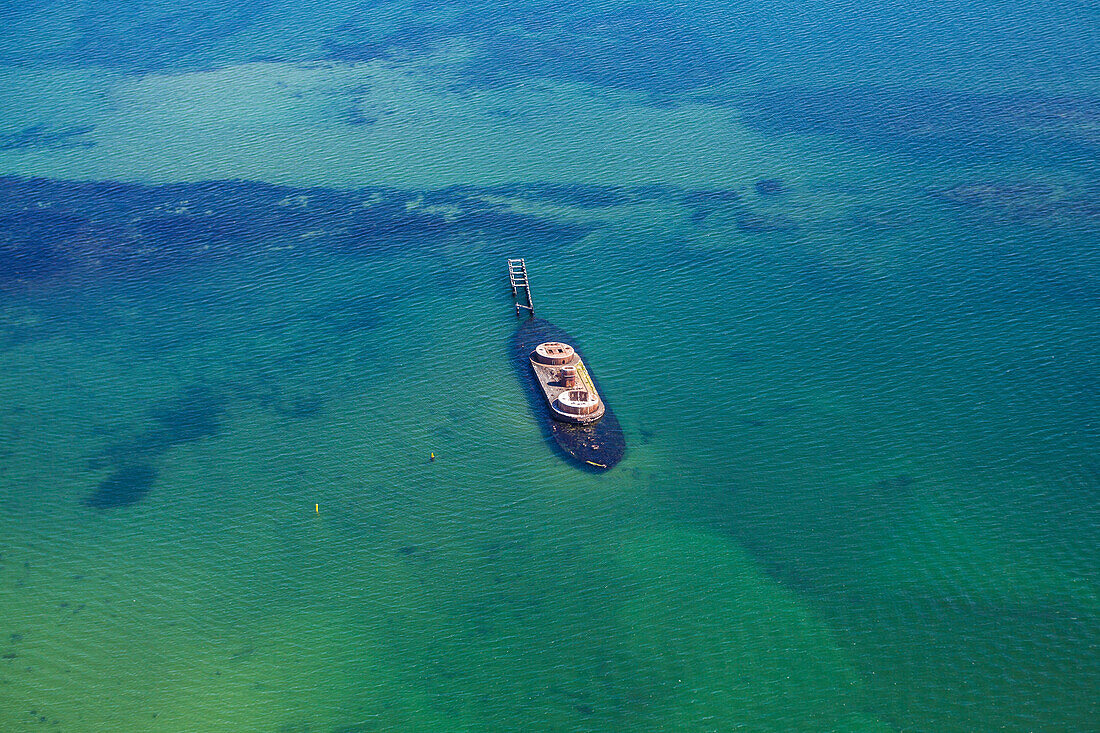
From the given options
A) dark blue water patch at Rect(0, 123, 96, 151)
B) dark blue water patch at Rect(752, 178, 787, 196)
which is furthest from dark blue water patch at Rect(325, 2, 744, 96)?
dark blue water patch at Rect(0, 123, 96, 151)

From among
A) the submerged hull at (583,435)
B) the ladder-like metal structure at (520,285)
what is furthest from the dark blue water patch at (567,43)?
the submerged hull at (583,435)

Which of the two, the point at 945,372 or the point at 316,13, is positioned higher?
the point at 316,13

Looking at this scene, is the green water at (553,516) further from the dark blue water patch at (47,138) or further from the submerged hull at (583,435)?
the dark blue water patch at (47,138)

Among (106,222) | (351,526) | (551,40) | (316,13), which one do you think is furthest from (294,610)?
(316,13)

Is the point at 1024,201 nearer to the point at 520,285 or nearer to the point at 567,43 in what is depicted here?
the point at 520,285

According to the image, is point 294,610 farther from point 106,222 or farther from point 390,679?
point 106,222

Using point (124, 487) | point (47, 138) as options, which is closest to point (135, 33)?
point (47, 138)
